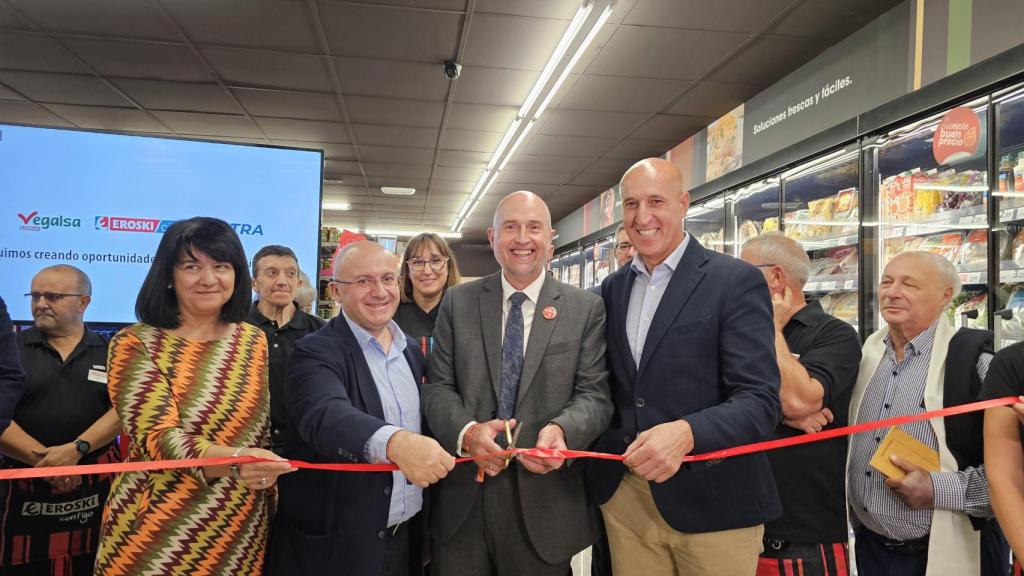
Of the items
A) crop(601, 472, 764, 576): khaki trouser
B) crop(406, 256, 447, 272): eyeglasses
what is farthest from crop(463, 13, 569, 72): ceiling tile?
crop(601, 472, 764, 576): khaki trouser

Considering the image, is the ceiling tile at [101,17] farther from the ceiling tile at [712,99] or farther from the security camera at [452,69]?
the ceiling tile at [712,99]

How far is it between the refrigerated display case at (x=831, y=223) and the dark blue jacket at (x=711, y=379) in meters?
2.71

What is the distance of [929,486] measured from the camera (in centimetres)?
201

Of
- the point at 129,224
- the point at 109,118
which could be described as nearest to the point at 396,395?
the point at 129,224

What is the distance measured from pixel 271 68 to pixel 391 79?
1.03 meters

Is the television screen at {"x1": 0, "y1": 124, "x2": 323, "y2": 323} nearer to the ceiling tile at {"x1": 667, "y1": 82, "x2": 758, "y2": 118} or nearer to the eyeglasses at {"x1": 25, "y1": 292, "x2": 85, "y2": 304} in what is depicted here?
the eyeglasses at {"x1": 25, "y1": 292, "x2": 85, "y2": 304}

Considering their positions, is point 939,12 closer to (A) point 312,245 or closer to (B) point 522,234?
(B) point 522,234

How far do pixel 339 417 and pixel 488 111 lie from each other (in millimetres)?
5256

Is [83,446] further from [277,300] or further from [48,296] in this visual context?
[277,300]

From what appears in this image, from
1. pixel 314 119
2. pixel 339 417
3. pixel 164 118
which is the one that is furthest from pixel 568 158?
pixel 339 417

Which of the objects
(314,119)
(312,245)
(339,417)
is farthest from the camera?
A: (314,119)

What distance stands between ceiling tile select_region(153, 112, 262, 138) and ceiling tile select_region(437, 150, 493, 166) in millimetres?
2358

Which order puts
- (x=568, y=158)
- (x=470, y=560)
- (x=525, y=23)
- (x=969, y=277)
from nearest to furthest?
1. (x=470, y=560)
2. (x=969, y=277)
3. (x=525, y=23)
4. (x=568, y=158)

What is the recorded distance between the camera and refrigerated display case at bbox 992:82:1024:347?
9.50 ft
